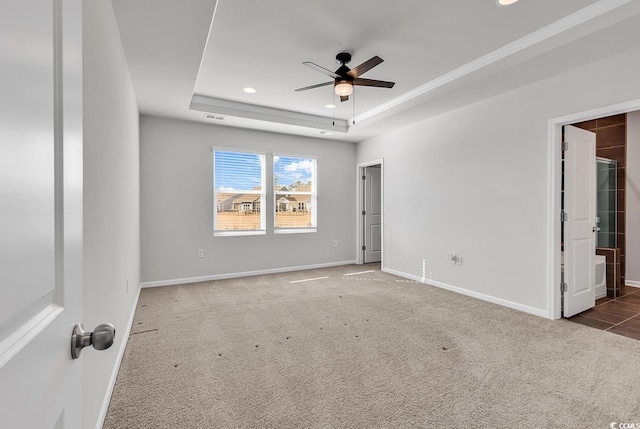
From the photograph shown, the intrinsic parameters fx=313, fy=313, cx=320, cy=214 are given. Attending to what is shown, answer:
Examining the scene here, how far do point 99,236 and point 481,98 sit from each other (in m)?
4.27

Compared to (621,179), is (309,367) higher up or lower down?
lower down

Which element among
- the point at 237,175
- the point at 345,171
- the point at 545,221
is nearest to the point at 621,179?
the point at 545,221

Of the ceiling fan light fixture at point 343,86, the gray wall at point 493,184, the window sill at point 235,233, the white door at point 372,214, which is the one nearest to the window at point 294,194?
the window sill at point 235,233

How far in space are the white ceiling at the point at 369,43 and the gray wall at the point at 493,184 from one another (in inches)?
8.9

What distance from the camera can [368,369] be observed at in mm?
2320

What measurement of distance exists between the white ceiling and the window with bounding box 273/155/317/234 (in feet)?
5.75

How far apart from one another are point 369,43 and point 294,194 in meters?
3.39

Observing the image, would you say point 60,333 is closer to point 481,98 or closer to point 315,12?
point 315,12

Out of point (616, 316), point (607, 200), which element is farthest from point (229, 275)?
point (607, 200)

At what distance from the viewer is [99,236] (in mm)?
1760

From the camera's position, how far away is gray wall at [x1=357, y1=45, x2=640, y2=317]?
3.21 meters

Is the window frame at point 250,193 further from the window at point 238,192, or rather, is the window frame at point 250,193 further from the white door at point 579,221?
the white door at point 579,221

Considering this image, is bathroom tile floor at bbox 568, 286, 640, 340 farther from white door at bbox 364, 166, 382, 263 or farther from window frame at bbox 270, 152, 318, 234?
window frame at bbox 270, 152, 318, 234

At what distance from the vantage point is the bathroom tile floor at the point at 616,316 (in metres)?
3.08
